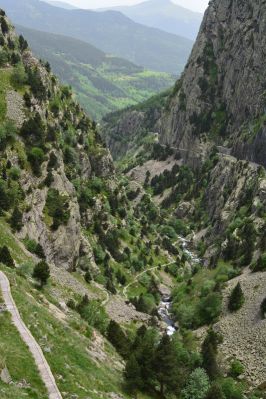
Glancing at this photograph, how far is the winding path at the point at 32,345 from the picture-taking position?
40312 millimetres

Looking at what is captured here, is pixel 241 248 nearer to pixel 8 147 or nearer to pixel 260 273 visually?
pixel 260 273

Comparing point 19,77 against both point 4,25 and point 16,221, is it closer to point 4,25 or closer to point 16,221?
point 4,25

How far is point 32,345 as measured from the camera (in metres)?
45.3

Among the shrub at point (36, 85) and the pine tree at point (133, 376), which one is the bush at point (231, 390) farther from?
the shrub at point (36, 85)

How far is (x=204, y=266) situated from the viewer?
484ft

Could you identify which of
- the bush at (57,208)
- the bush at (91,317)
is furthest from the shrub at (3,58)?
the bush at (91,317)

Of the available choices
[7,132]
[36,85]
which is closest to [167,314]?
[7,132]

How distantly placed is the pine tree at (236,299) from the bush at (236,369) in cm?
1558

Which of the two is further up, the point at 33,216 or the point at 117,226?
the point at 33,216

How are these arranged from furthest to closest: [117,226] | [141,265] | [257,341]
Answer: [117,226]
[141,265]
[257,341]

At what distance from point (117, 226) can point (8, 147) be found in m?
51.0

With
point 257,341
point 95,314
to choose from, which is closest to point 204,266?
point 257,341

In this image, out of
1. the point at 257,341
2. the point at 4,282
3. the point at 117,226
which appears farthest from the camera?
the point at 117,226

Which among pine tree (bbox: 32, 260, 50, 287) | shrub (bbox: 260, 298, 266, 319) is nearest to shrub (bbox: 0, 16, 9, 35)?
pine tree (bbox: 32, 260, 50, 287)
